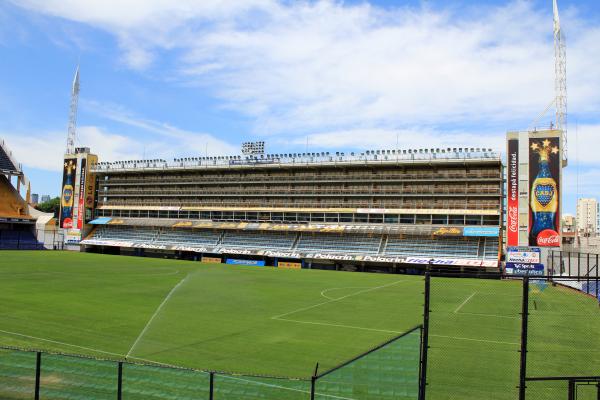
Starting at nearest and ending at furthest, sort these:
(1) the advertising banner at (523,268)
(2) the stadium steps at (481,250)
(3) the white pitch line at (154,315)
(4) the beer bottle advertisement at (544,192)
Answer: (3) the white pitch line at (154,315), (1) the advertising banner at (523,268), (4) the beer bottle advertisement at (544,192), (2) the stadium steps at (481,250)

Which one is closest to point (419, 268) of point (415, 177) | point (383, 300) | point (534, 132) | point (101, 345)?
point (415, 177)

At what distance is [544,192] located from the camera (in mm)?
72188

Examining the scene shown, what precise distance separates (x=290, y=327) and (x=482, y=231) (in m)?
58.2

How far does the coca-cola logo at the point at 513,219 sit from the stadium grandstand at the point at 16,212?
96.2 metres

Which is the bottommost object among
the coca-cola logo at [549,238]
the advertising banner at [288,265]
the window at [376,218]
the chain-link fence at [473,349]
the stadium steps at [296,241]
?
the advertising banner at [288,265]

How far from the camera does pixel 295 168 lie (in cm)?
9900

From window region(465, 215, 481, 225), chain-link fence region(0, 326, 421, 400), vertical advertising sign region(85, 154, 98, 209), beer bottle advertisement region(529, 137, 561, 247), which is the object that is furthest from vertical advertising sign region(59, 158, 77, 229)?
chain-link fence region(0, 326, 421, 400)

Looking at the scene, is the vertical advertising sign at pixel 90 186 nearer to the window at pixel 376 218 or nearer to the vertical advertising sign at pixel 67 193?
the vertical advertising sign at pixel 67 193

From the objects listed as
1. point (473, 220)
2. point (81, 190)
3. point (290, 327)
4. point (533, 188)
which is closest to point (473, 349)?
point (290, 327)

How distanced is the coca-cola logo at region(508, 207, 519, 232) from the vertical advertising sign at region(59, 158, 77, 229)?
92.8 m

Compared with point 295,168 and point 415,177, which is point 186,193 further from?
point 415,177

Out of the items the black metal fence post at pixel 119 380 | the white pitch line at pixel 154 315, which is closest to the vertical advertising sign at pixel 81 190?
the white pitch line at pixel 154 315

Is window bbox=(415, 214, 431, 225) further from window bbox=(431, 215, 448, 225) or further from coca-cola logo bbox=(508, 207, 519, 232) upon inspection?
coca-cola logo bbox=(508, 207, 519, 232)

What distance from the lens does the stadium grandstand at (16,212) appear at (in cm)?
11138
